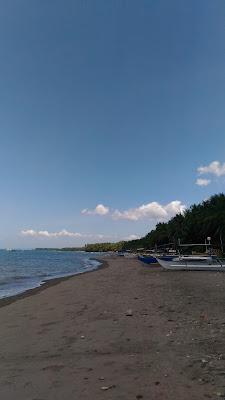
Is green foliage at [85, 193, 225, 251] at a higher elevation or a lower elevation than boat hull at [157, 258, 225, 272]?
higher

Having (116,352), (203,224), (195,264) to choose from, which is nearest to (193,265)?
(195,264)

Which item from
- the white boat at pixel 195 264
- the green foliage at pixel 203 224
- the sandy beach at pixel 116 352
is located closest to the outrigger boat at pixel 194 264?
the white boat at pixel 195 264

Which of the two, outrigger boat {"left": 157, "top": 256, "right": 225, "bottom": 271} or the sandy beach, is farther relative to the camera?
outrigger boat {"left": 157, "top": 256, "right": 225, "bottom": 271}

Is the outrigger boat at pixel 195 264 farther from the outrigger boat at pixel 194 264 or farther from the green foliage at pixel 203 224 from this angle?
the green foliage at pixel 203 224

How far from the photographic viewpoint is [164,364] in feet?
26.3

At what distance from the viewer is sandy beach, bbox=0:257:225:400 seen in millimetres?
6898

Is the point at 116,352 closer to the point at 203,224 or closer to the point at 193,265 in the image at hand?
the point at 193,265

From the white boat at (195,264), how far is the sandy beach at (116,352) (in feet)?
78.3

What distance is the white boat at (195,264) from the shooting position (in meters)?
39.5

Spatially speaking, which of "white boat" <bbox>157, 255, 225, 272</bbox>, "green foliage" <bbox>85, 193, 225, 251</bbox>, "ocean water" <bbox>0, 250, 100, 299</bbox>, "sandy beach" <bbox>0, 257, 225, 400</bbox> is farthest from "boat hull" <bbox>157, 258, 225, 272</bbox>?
"green foliage" <bbox>85, 193, 225, 251</bbox>

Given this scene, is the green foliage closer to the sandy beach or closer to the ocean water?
the ocean water

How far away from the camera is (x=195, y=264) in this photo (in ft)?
134

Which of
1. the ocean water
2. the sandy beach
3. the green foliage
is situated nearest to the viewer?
the sandy beach

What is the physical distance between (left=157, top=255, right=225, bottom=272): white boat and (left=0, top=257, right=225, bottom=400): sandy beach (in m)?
23.9
